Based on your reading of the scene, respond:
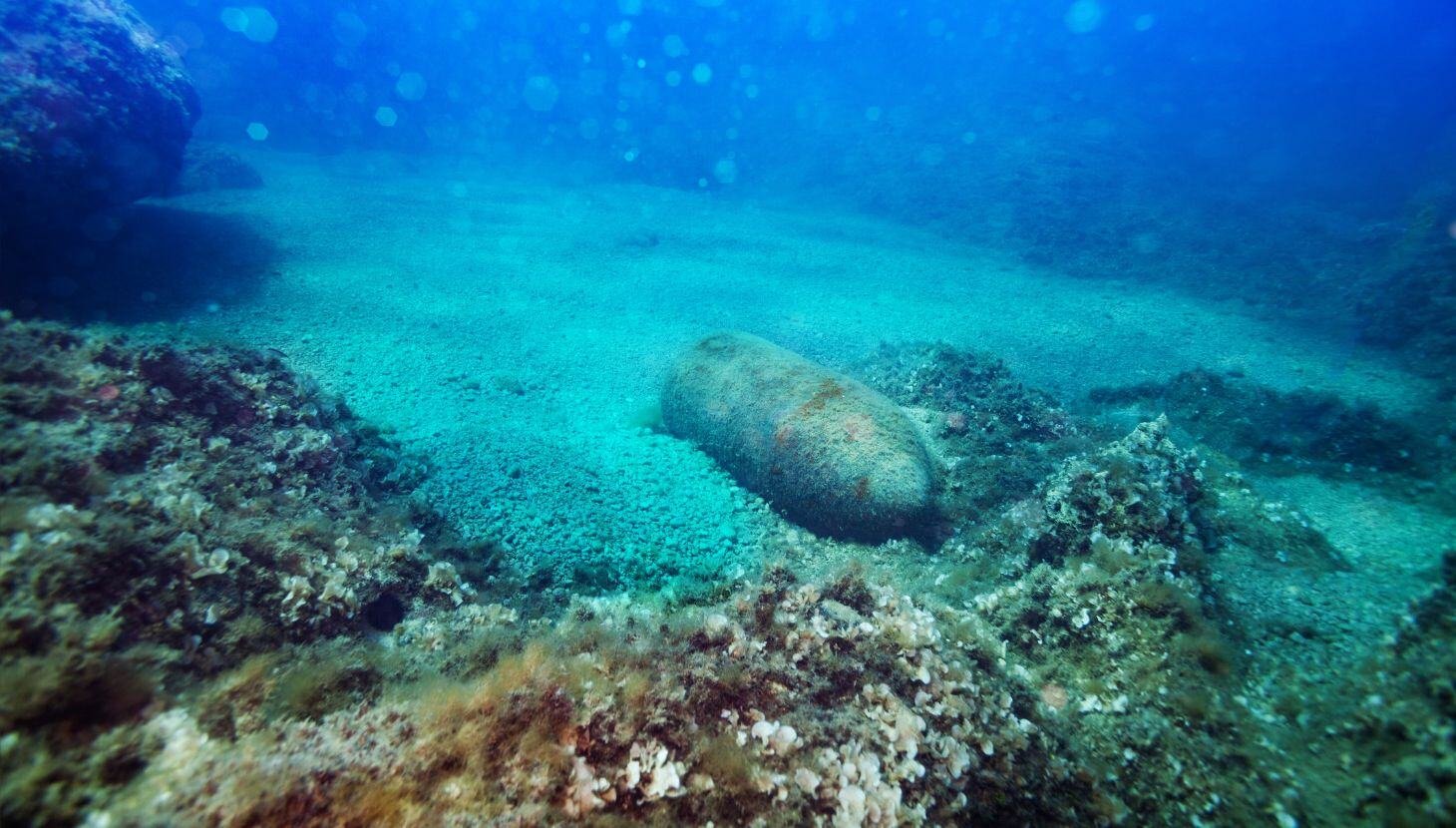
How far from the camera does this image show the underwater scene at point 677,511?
77.2 inches

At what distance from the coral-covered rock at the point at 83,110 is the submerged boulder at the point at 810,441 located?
936 cm

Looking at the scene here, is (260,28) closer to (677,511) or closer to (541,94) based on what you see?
(541,94)

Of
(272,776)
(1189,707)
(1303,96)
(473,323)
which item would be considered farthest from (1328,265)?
(1303,96)

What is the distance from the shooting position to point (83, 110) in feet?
27.0

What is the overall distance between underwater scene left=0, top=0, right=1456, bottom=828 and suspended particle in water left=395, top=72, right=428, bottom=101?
76.4 feet

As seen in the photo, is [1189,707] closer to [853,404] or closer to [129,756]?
[853,404]

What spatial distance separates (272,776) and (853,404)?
4.84 m

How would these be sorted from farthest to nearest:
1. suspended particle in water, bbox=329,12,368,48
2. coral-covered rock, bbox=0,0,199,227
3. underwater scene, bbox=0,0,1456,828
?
suspended particle in water, bbox=329,12,368,48, coral-covered rock, bbox=0,0,199,227, underwater scene, bbox=0,0,1456,828

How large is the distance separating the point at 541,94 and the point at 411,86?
8.21 m

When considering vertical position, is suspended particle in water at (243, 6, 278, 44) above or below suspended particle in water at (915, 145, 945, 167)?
above

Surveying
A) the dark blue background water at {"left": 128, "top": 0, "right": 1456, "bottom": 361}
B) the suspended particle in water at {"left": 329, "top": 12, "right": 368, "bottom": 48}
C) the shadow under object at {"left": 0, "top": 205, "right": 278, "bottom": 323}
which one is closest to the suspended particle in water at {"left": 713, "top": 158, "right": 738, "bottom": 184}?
the dark blue background water at {"left": 128, "top": 0, "right": 1456, "bottom": 361}

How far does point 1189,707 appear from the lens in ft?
8.30

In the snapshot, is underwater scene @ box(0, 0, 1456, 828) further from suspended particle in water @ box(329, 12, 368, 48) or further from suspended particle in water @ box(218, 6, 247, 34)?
suspended particle in water @ box(218, 6, 247, 34)

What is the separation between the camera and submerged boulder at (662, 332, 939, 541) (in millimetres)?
5012
